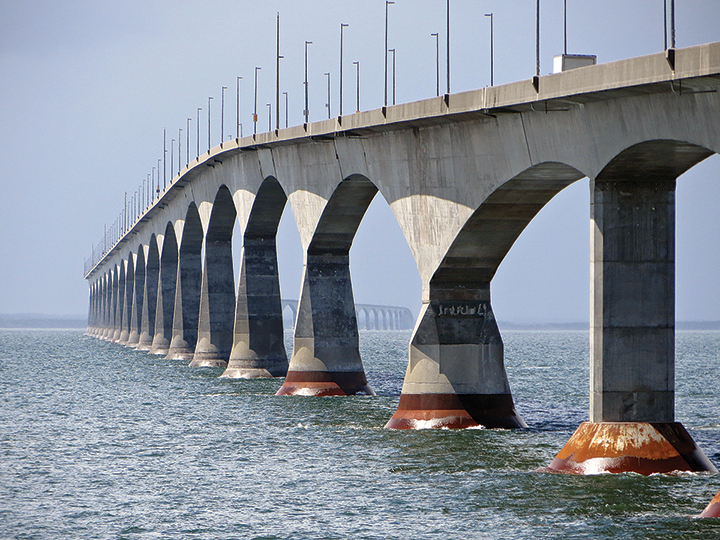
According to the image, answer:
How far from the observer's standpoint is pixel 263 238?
58562 mm

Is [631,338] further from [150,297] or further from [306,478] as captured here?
[150,297]

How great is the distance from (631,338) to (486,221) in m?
8.54

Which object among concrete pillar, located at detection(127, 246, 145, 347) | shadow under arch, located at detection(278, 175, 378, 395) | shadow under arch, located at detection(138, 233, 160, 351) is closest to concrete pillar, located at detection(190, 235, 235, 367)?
shadow under arch, located at detection(278, 175, 378, 395)

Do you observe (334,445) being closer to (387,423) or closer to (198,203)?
(387,423)

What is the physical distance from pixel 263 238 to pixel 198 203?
16128mm

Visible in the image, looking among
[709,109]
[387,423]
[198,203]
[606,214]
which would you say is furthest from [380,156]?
[198,203]

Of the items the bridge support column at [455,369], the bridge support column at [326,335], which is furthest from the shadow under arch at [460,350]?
the bridge support column at [326,335]

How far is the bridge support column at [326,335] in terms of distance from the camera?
46.8 m

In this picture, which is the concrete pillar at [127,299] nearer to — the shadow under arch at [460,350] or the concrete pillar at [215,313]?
the concrete pillar at [215,313]

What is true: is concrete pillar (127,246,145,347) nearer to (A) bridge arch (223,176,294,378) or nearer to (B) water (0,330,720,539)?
(A) bridge arch (223,176,294,378)

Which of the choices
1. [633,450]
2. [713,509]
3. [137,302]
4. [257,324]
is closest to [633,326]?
[633,450]

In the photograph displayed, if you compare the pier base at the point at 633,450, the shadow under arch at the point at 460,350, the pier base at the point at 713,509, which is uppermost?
the shadow under arch at the point at 460,350

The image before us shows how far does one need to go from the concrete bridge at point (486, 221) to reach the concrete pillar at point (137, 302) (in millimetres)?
55675

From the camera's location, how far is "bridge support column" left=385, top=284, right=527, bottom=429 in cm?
3450
